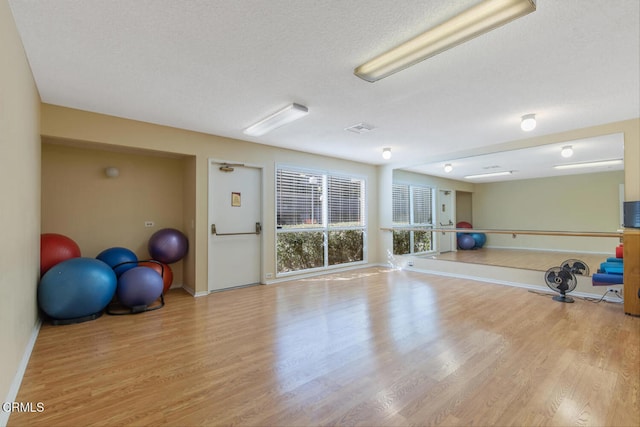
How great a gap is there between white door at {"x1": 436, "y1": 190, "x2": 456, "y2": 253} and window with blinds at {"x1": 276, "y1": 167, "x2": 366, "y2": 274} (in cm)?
250

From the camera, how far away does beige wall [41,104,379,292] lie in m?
3.55

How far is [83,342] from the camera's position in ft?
9.20

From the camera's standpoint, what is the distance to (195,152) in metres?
4.50

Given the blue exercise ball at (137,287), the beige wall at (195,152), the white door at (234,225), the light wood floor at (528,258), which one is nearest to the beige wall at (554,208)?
the light wood floor at (528,258)

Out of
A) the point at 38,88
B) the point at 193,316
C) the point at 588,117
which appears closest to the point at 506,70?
the point at 588,117

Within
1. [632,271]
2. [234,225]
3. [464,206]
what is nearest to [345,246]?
[234,225]

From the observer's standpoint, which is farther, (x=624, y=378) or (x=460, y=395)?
(x=624, y=378)

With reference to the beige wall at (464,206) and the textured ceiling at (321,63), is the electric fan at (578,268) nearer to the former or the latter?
the textured ceiling at (321,63)

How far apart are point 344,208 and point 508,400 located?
4.95 metres

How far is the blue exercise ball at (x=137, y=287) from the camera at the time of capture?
3.57m

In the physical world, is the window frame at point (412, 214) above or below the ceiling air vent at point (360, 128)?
below

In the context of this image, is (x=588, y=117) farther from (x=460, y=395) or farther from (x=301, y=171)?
(x=301, y=171)

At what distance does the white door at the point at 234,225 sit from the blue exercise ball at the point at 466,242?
623cm

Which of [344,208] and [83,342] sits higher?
[344,208]
